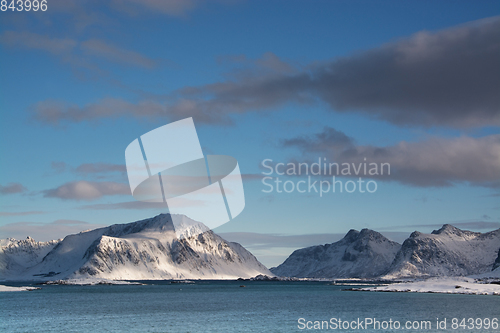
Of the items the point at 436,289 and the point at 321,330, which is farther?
the point at 436,289

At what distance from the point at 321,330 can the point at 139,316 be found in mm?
32822

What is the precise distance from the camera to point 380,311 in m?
92.6

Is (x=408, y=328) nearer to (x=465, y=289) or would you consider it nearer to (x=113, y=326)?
(x=113, y=326)

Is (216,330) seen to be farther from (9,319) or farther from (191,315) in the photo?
(9,319)

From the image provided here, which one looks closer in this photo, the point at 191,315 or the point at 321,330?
the point at 321,330

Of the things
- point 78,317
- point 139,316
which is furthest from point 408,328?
point 78,317

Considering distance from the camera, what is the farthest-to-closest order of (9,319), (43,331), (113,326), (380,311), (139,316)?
(380,311), (139,316), (9,319), (113,326), (43,331)

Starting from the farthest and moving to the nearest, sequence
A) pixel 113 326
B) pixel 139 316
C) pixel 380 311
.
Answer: pixel 380 311 → pixel 139 316 → pixel 113 326

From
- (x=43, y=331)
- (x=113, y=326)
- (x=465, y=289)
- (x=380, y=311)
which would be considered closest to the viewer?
(x=43, y=331)

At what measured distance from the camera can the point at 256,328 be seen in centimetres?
6962

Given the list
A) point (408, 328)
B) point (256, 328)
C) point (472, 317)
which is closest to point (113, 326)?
point (256, 328)

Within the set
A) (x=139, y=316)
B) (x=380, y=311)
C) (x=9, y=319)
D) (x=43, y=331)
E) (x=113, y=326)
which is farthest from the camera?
(x=380, y=311)

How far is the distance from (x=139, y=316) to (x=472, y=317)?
174 ft

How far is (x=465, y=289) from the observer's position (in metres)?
151
